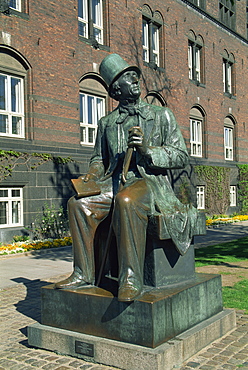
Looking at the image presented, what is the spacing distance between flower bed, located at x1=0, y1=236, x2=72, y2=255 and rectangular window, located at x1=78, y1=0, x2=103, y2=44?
8.66m

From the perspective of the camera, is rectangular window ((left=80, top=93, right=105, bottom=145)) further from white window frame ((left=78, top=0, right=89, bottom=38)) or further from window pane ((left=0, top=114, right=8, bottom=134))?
window pane ((left=0, top=114, right=8, bottom=134))

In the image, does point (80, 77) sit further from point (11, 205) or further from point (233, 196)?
point (233, 196)

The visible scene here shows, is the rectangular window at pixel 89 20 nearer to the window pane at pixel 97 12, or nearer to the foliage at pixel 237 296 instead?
the window pane at pixel 97 12

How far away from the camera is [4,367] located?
404 centimetres

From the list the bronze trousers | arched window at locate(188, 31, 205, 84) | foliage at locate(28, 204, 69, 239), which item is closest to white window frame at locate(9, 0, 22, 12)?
foliage at locate(28, 204, 69, 239)

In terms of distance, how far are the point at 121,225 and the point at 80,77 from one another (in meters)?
14.2

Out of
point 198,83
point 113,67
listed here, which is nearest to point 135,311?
point 113,67

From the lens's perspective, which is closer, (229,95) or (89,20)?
(89,20)

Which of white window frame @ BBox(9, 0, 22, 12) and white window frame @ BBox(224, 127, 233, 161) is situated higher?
white window frame @ BBox(9, 0, 22, 12)

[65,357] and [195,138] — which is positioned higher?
[195,138]

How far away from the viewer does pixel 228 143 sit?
1165 inches

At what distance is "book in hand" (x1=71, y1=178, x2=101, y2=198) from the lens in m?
4.43

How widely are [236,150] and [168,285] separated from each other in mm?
26736

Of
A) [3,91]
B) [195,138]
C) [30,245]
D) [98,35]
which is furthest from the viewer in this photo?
[195,138]
